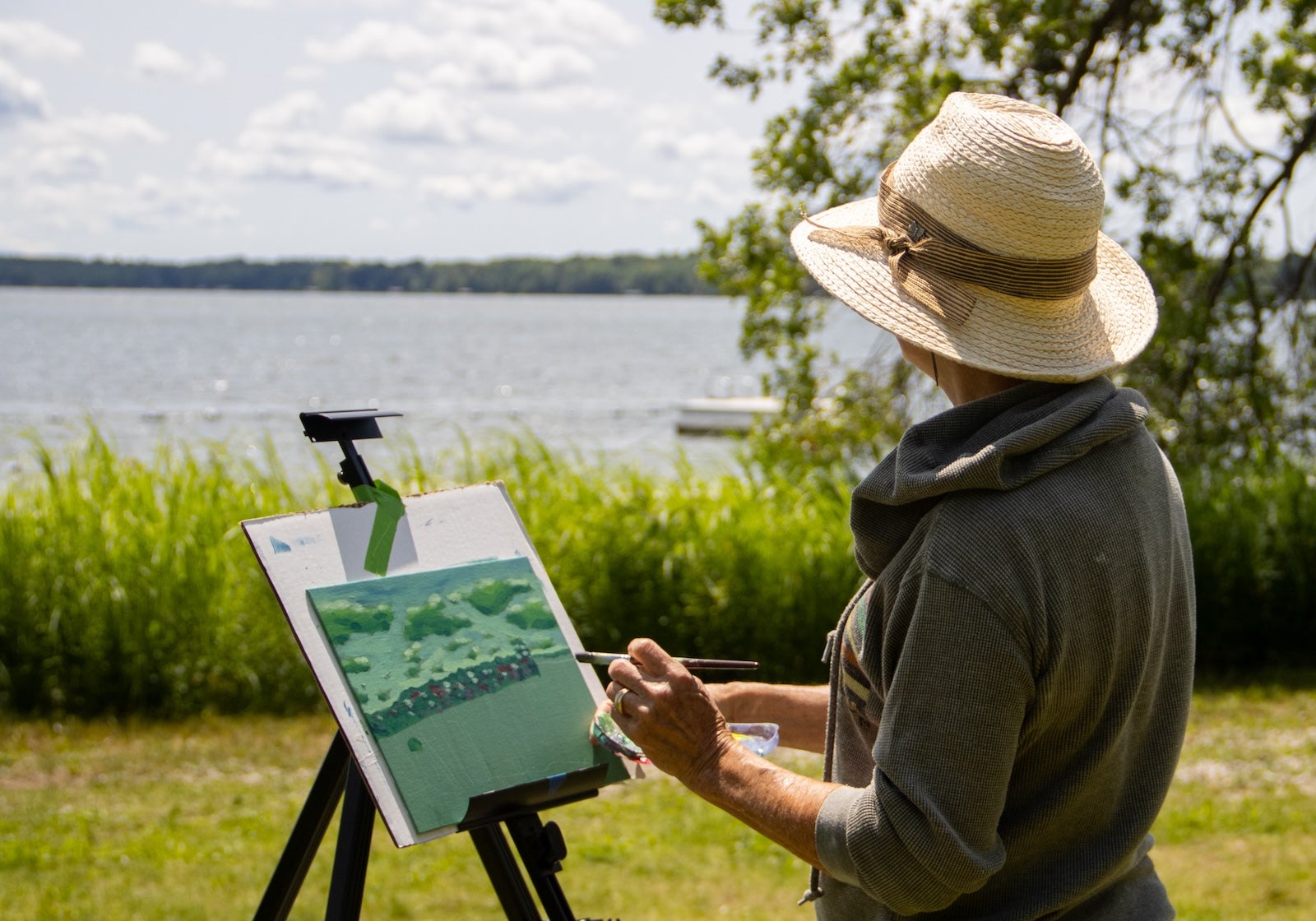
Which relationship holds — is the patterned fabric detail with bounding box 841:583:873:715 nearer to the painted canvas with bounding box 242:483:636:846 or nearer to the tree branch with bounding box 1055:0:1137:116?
the painted canvas with bounding box 242:483:636:846

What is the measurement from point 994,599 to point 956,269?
1.50 feet

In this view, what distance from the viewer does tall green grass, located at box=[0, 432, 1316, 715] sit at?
6598mm

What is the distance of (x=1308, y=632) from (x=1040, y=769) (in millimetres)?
6704

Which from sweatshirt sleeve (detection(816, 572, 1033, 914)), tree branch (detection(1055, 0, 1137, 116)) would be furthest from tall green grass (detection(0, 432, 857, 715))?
sweatshirt sleeve (detection(816, 572, 1033, 914))

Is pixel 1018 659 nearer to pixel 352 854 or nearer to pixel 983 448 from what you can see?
pixel 983 448

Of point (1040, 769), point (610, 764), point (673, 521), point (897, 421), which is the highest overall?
point (1040, 769)

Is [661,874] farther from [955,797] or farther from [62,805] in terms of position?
[955,797]

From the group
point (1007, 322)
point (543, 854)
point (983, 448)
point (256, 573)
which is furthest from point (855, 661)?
point (256, 573)

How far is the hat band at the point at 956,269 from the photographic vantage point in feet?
5.49

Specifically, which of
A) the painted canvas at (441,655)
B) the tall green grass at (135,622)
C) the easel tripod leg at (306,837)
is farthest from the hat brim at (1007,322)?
the tall green grass at (135,622)

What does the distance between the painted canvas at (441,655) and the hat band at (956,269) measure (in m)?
1.07

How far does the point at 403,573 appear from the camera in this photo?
93.5 inches

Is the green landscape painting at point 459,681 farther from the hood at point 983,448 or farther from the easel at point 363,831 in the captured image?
the hood at point 983,448

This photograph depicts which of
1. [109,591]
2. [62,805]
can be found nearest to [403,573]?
[62,805]
